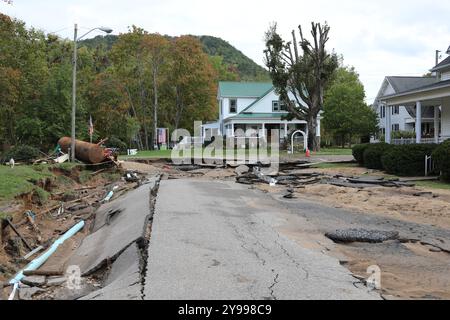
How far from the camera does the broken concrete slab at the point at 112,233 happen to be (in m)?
9.12

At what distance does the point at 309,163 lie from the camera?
3088cm

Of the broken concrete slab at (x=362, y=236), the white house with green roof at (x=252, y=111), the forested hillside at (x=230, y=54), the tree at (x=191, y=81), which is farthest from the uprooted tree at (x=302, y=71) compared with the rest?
the forested hillside at (x=230, y=54)

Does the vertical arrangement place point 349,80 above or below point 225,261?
above

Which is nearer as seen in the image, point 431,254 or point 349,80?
point 431,254

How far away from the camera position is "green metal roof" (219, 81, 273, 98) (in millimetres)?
56406

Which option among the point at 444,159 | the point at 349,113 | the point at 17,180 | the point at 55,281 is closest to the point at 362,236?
the point at 55,281

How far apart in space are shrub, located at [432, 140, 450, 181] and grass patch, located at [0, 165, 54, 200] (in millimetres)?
15319

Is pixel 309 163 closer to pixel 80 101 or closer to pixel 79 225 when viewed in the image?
pixel 79 225

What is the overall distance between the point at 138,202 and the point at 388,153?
13.9 m

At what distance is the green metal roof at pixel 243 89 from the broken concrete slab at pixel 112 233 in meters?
41.3

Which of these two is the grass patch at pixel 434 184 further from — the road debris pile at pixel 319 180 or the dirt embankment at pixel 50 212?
the dirt embankment at pixel 50 212

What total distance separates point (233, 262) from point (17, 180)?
1232 cm
